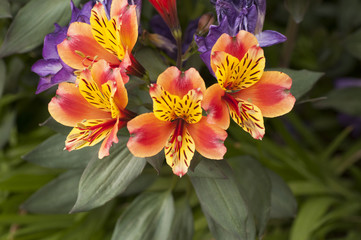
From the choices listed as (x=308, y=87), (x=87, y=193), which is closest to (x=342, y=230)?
(x=308, y=87)

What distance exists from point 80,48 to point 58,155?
0.29 m

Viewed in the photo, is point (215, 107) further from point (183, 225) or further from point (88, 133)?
point (183, 225)

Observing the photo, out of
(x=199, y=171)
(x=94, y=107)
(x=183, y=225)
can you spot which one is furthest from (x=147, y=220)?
(x=94, y=107)

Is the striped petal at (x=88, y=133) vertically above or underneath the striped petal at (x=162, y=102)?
underneath

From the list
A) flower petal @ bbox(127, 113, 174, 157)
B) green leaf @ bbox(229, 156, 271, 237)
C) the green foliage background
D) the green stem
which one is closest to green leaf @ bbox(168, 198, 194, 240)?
the green foliage background

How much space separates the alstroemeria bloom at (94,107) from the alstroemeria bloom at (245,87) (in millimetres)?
111

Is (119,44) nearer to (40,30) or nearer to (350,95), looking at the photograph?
(40,30)

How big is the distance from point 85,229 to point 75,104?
1.73ft

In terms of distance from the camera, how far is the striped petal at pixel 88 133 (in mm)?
543

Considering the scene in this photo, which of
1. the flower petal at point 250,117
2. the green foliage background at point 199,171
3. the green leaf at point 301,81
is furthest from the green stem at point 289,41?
the flower petal at point 250,117

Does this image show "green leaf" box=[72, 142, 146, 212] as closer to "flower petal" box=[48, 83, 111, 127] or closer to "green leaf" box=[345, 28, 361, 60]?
"flower petal" box=[48, 83, 111, 127]

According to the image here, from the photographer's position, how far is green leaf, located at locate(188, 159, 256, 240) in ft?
2.29

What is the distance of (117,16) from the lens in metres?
0.56

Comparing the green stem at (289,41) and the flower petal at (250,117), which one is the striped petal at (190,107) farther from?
the green stem at (289,41)
